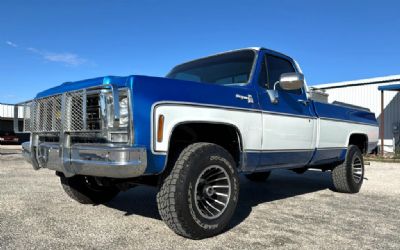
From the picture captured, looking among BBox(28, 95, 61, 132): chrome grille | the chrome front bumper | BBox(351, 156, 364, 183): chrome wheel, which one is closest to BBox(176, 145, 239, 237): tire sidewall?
the chrome front bumper

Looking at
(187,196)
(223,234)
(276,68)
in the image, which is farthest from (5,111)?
(187,196)

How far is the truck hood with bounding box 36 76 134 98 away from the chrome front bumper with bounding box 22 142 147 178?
54cm

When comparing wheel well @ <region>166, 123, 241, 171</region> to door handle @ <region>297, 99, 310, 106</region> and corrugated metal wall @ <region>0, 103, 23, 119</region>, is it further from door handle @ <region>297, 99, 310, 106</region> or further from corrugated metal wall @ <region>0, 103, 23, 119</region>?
corrugated metal wall @ <region>0, 103, 23, 119</region>

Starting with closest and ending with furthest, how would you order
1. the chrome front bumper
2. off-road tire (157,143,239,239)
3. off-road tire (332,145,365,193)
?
the chrome front bumper
off-road tire (157,143,239,239)
off-road tire (332,145,365,193)

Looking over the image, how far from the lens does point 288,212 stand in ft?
16.0

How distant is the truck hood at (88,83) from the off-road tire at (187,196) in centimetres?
85

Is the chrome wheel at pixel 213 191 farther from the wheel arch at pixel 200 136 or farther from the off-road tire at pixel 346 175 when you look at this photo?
the off-road tire at pixel 346 175

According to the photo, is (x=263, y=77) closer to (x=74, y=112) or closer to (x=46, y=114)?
(x=74, y=112)

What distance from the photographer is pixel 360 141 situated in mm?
7336

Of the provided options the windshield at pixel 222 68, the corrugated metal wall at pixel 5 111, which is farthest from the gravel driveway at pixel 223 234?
the corrugated metal wall at pixel 5 111

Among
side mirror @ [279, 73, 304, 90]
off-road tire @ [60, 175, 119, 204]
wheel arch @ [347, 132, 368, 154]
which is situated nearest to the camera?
side mirror @ [279, 73, 304, 90]

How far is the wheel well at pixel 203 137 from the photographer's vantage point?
3.79 meters

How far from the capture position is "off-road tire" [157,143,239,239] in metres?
3.37

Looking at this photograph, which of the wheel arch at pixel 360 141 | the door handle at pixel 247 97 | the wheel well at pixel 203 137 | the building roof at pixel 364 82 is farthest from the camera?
the building roof at pixel 364 82
